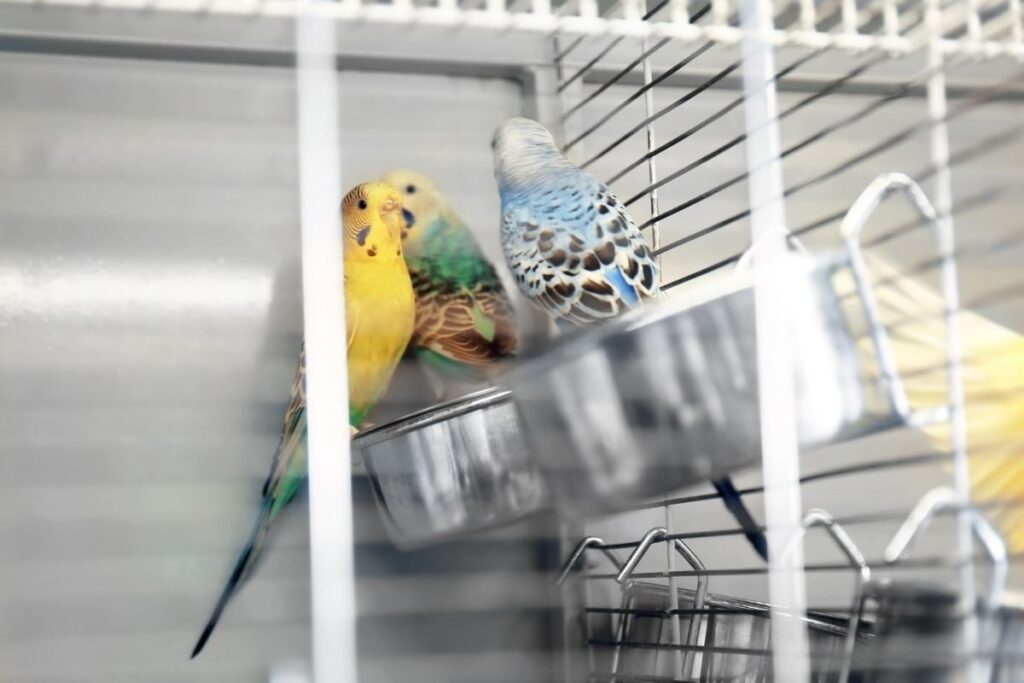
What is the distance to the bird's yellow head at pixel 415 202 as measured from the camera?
3.13ft

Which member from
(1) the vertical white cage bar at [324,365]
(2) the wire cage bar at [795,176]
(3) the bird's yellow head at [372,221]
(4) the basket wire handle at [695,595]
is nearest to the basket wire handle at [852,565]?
(2) the wire cage bar at [795,176]

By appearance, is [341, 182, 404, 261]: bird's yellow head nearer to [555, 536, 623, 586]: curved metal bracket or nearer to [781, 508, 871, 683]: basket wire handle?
[555, 536, 623, 586]: curved metal bracket

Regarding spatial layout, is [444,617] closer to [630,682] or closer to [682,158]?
[630,682]

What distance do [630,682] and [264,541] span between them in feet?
1.01

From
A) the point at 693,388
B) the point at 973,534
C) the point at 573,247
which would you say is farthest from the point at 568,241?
the point at 973,534

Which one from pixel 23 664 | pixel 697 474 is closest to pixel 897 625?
pixel 697 474

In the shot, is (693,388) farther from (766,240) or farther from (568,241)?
(568,241)

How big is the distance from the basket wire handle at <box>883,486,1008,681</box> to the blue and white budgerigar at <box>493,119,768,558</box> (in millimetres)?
113

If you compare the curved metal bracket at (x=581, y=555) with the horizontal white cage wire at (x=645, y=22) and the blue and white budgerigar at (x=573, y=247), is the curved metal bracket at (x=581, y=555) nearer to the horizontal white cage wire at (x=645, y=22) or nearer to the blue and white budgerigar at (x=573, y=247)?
the blue and white budgerigar at (x=573, y=247)

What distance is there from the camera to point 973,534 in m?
0.66

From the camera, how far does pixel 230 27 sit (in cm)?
100

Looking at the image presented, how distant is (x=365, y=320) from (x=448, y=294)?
0.08m

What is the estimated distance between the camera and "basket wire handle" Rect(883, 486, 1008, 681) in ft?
2.04

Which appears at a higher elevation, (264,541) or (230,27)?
(230,27)
